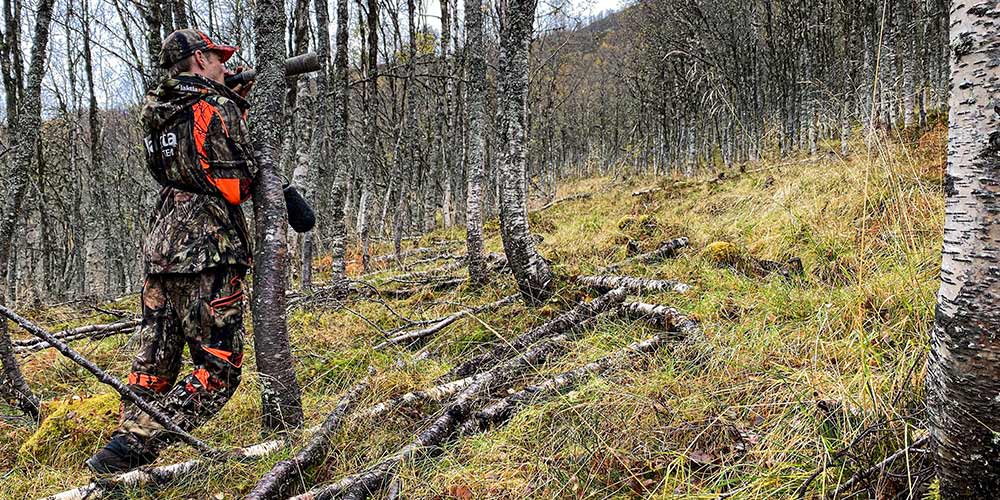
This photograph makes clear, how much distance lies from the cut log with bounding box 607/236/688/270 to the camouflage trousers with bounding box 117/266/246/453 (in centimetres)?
363

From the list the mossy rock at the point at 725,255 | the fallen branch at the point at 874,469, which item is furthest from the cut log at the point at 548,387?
the mossy rock at the point at 725,255

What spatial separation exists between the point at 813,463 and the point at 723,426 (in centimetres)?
36

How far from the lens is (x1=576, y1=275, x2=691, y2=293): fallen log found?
4.03 m

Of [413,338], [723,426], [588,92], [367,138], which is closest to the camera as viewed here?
[723,426]

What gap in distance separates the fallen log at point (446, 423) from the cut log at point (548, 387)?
0.36ft

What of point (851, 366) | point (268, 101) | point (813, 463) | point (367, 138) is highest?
point (367, 138)

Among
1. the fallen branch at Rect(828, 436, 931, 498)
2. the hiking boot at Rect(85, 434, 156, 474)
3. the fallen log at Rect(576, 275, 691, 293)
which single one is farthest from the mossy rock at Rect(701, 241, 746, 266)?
the hiking boot at Rect(85, 434, 156, 474)

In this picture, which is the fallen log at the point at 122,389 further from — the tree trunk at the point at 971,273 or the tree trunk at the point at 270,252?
the tree trunk at the point at 971,273

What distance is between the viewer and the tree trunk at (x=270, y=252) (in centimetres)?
259

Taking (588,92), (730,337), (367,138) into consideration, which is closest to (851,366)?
(730,337)

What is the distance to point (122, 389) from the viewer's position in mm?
2215

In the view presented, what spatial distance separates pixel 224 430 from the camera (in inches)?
112

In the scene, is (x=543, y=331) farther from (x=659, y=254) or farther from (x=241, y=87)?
(x=241, y=87)

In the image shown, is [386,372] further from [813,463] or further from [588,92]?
[588,92]
